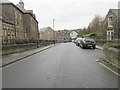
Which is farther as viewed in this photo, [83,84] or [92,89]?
[83,84]

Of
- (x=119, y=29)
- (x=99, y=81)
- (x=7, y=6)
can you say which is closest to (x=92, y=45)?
(x=119, y=29)

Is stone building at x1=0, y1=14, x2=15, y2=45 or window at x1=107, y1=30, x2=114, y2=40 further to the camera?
window at x1=107, y1=30, x2=114, y2=40

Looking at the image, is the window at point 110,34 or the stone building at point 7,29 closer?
the stone building at point 7,29

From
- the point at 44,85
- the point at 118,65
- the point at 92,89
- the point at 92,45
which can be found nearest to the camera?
the point at 92,89

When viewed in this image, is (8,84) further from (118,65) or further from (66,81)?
(118,65)

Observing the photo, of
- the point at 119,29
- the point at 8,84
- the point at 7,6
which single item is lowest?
the point at 8,84

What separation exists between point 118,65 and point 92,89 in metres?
5.88

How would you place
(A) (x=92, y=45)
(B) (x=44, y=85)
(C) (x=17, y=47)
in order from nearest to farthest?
1. (B) (x=44, y=85)
2. (C) (x=17, y=47)
3. (A) (x=92, y=45)

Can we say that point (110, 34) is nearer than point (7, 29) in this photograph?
No

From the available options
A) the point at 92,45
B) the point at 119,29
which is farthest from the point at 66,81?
the point at 92,45

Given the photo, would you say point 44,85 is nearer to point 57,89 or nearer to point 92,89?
point 57,89

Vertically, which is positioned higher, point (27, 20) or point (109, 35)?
point (27, 20)

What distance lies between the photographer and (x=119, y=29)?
2677 cm

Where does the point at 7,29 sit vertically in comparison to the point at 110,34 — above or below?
above
